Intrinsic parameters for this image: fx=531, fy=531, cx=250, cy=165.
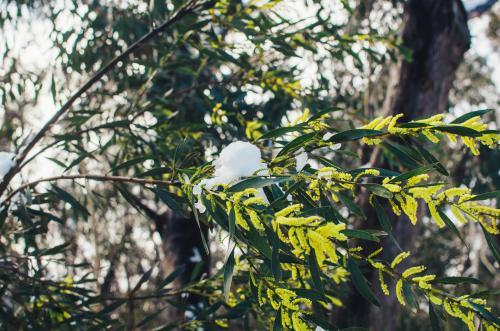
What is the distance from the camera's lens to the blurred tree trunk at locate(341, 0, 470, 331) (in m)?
2.76

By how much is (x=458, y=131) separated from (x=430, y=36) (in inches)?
80.9

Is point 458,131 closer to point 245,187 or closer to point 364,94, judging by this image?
point 245,187

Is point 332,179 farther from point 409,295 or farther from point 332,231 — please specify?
point 409,295

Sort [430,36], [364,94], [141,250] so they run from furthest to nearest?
1. [141,250]
2. [364,94]
3. [430,36]

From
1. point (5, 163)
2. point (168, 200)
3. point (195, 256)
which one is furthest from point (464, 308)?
point (195, 256)

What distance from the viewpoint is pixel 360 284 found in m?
1.01

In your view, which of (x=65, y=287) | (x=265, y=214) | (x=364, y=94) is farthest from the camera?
(x=364, y=94)

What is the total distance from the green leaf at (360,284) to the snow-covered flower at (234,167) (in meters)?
0.23

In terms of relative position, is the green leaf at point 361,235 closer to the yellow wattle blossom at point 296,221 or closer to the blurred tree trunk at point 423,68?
the yellow wattle blossom at point 296,221

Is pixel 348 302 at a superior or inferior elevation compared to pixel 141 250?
inferior

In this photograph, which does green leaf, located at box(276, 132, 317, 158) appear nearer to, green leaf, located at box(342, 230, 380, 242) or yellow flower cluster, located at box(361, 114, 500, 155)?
yellow flower cluster, located at box(361, 114, 500, 155)

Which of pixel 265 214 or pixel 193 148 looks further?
pixel 193 148

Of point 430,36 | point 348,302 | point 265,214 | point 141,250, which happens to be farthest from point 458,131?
point 141,250

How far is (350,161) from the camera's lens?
4.33m
